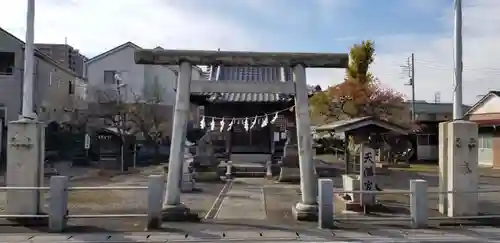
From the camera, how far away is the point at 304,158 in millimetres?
13141

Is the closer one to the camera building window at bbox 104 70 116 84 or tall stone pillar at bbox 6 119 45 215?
tall stone pillar at bbox 6 119 45 215

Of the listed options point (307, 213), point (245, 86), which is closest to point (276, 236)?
point (307, 213)

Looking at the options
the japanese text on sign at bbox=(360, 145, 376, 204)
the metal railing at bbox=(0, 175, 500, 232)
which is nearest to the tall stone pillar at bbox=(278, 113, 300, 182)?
the japanese text on sign at bbox=(360, 145, 376, 204)

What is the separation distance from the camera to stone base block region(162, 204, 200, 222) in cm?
1258

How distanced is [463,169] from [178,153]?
746 centimetres

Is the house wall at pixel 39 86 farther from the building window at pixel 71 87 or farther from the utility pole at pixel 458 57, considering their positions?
the utility pole at pixel 458 57

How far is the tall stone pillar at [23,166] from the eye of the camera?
39.8ft

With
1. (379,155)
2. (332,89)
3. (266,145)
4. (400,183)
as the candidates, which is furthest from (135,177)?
(379,155)

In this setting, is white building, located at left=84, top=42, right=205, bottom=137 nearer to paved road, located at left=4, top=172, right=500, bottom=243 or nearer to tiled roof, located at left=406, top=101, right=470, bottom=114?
tiled roof, located at left=406, top=101, right=470, bottom=114

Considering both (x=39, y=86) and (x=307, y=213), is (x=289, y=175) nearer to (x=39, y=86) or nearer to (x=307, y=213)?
(x=307, y=213)

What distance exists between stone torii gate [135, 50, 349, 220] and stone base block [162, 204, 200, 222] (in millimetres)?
119

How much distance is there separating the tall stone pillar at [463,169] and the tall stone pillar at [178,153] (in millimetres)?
7000

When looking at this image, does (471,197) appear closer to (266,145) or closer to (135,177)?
Result: (135,177)

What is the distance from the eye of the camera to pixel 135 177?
82.9 feet
